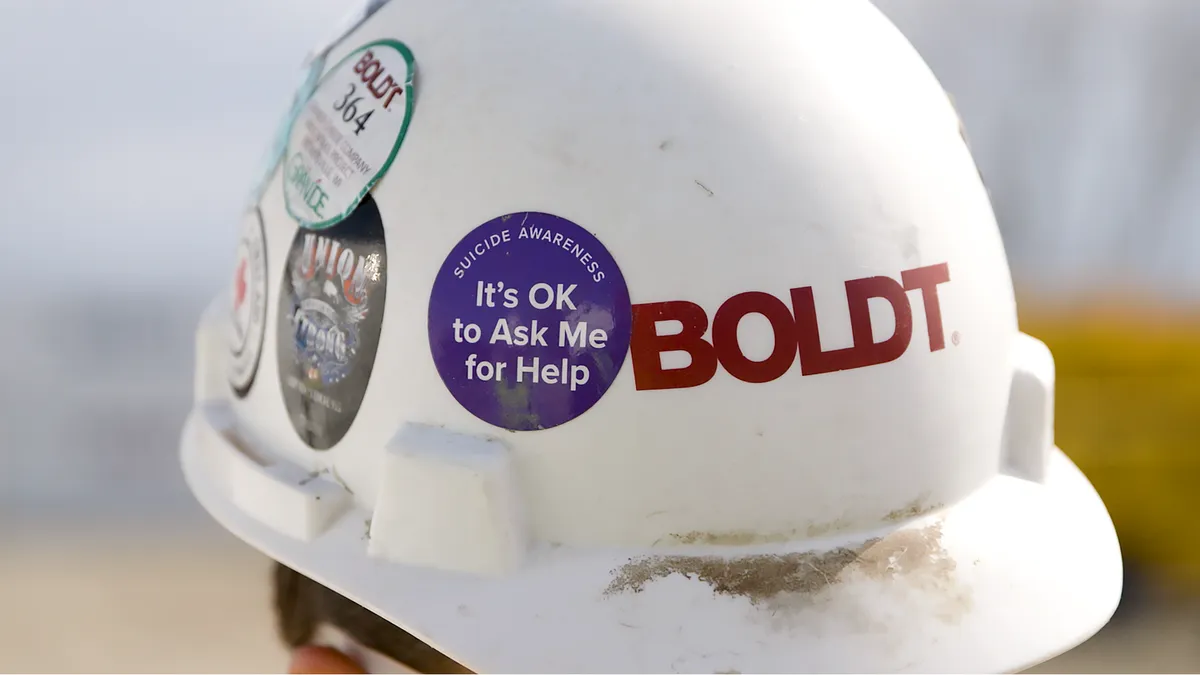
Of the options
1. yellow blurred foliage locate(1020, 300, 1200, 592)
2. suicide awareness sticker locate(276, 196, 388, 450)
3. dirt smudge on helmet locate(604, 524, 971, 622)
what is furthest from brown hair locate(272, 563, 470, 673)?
yellow blurred foliage locate(1020, 300, 1200, 592)

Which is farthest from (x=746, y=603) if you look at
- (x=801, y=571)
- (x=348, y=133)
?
(x=348, y=133)

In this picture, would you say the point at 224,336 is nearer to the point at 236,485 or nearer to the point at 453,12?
the point at 236,485

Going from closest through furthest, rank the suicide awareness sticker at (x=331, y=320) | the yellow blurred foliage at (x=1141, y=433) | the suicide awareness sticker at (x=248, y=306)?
the suicide awareness sticker at (x=331, y=320) → the suicide awareness sticker at (x=248, y=306) → the yellow blurred foliage at (x=1141, y=433)

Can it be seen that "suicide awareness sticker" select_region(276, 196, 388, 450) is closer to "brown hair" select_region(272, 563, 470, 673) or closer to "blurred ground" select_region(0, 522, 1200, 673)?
"brown hair" select_region(272, 563, 470, 673)

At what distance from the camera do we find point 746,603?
1.84 meters

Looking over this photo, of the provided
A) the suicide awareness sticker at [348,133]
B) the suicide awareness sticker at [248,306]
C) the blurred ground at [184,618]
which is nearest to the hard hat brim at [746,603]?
the suicide awareness sticker at [248,306]

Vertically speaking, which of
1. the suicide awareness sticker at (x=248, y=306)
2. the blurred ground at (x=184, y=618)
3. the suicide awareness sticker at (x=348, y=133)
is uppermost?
the suicide awareness sticker at (x=348, y=133)

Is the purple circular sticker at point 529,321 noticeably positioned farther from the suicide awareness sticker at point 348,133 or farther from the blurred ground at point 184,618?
the blurred ground at point 184,618

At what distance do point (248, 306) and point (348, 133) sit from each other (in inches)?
19.1

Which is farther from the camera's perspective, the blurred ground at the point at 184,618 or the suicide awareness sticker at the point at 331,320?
the blurred ground at the point at 184,618

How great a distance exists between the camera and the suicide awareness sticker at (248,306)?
7.30 feet

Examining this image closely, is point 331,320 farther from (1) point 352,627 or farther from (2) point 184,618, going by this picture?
(2) point 184,618

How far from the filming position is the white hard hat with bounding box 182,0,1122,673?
182 cm

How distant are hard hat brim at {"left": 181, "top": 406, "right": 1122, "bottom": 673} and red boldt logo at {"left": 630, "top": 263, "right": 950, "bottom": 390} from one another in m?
0.33
